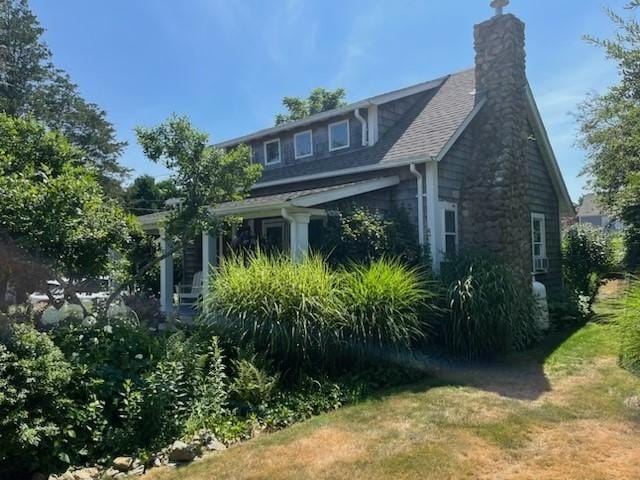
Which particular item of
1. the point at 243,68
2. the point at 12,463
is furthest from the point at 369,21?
the point at 12,463

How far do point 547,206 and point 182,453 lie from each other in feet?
44.1

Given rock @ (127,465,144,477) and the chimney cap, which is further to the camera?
the chimney cap

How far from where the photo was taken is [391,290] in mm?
7191

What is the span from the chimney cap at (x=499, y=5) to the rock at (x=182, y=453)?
11.5m

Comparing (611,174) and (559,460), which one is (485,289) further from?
(611,174)

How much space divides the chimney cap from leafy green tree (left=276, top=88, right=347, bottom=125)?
18426mm

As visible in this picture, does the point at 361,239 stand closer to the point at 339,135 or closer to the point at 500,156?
the point at 500,156

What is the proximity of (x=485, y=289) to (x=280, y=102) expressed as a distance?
25.2 m

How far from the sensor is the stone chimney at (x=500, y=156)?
412 inches

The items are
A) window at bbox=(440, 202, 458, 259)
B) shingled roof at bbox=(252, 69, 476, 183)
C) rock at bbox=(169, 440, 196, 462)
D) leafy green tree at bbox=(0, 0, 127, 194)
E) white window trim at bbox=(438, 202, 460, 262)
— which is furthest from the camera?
leafy green tree at bbox=(0, 0, 127, 194)

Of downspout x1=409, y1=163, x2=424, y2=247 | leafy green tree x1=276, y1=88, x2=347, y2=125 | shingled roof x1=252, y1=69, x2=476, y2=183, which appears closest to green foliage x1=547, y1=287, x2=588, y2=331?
downspout x1=409, y1=163, x2=424, y2=247

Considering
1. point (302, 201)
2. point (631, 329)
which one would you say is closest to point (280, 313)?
point (302, 201)

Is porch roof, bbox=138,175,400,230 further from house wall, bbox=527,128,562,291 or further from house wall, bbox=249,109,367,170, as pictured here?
house wall, bbox=527,128,562,291

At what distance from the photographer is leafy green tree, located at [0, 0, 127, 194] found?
89.1 ft
